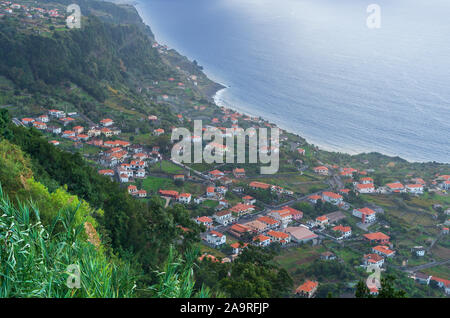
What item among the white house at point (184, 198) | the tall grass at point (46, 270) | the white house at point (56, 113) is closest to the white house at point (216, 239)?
the white house at point (184, 198)

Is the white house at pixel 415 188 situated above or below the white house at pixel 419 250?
above

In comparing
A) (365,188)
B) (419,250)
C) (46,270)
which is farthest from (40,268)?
(365,188)

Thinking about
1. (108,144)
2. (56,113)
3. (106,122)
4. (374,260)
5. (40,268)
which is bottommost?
Result: (374,260)

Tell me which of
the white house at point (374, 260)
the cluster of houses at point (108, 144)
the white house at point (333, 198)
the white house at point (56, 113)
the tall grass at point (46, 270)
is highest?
the tall grass at point (46, 270)

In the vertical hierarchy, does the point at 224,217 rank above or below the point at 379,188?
above

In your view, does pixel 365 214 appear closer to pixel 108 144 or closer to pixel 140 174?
pixel 140 174

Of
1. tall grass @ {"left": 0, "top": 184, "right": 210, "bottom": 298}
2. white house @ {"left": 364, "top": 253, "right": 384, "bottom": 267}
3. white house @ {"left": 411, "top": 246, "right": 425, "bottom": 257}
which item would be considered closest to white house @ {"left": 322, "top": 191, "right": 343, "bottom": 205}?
white house @ {"left": 411, "top": 246, "right": 425, "bottom": 257}

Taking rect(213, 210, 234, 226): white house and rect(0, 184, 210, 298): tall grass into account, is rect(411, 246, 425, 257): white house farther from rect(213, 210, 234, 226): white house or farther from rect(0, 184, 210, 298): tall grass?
rect(0, 184, 210, 298): tall grass

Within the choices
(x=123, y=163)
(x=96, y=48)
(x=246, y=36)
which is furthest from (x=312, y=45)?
(x=123, y=163)

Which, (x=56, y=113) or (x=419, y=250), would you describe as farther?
(x=56, y=113)

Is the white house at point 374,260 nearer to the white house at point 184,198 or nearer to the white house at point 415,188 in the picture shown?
the white house at point 184,198
